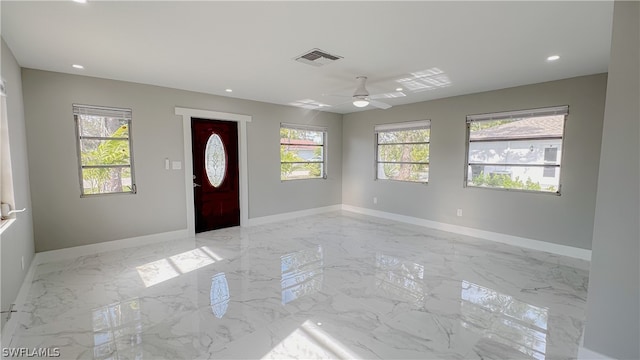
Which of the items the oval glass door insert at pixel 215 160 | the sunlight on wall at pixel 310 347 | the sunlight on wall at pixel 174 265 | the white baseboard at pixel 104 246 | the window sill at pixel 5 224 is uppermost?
the oval glass door insert at pixel 215 160

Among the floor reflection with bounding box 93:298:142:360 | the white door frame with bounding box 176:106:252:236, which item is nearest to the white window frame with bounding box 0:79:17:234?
the floor reflection with bounding box 93:298:142:360

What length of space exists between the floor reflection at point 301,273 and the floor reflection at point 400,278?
27.1 inches

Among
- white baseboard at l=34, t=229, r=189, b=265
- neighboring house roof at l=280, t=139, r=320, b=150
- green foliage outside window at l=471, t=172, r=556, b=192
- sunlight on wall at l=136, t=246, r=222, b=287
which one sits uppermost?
neighboring house roof at l=280, t=139, r=320, b=150

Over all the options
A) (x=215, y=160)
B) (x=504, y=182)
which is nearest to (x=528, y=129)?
(x=504, y=182)

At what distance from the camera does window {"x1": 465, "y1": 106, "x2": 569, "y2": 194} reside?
13.1ft

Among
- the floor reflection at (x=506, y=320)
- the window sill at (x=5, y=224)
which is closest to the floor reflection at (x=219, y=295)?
A: the window sill at (x=5, y=224)

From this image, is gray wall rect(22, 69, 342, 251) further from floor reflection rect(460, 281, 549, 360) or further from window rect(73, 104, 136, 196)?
floor reflection rect(460, 281, 549, 360)

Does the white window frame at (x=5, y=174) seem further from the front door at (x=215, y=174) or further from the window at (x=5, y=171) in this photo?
the front door at (x=215, y=174)

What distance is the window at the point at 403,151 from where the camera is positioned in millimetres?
5484

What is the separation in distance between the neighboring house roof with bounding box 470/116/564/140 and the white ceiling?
579mm

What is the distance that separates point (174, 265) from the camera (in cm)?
348

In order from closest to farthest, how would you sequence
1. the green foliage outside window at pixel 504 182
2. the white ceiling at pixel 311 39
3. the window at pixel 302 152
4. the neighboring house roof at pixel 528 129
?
the white ceiling at pixel 311 39 < the neighboring house roof at pixel 528 129 < the green foliage outside window at pixel 504 182 < the window at pixel 302 152

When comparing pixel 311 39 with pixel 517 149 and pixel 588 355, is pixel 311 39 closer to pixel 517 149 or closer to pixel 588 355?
pixel 588 355

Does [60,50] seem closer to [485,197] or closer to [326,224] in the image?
[326,224]
